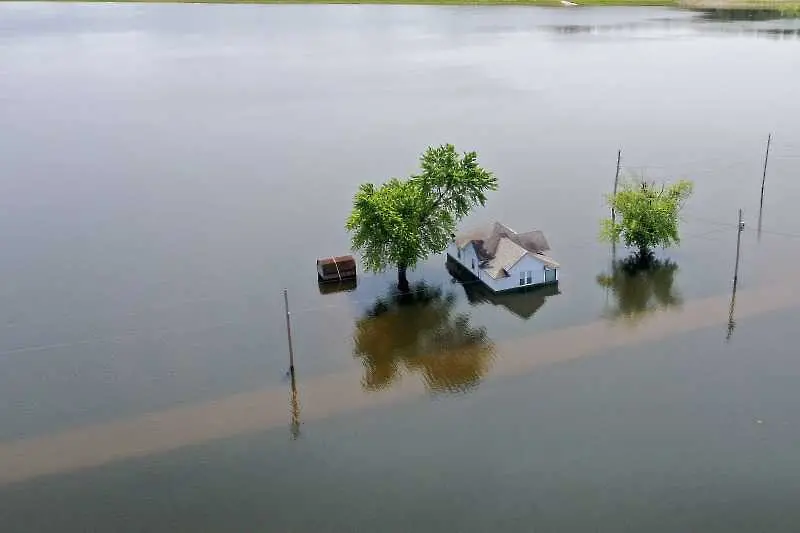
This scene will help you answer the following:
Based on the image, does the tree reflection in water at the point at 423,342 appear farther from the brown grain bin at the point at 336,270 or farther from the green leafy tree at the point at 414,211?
the brown grain bin at the point at 336,270

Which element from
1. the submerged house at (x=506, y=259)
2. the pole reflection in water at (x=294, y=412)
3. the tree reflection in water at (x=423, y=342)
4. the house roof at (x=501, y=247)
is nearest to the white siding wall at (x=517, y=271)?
the submerged house at (x=506, y=259)

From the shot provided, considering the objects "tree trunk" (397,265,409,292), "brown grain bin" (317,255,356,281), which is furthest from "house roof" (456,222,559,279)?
"brown grain bin" (317,255,356,281)

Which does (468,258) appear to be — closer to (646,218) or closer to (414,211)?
(414,211)

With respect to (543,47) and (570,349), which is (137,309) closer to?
(570,349)

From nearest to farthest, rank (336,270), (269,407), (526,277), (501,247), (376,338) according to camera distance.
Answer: (269,407), (376,338), (526,277), (501,247), (336,270)

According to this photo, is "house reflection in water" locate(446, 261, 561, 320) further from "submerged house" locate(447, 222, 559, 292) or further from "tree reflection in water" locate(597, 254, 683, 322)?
"tree reflection in water" locate(597, 254, 683, 322)

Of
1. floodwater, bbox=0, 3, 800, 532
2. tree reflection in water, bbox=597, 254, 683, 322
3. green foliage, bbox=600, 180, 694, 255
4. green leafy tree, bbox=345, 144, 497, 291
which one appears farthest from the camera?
green foliage, bbox=600, 180, 694, 255

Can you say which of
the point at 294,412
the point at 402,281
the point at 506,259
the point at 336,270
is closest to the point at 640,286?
the point at 506,259
